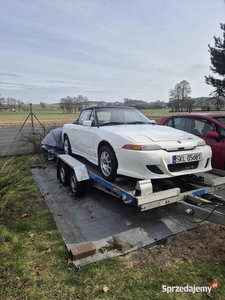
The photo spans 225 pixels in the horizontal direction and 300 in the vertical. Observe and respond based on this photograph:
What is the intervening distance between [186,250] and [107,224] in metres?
1.26

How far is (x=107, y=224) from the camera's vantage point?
3525 millimetres

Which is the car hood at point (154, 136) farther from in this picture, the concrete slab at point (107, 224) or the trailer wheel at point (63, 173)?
the trailer wheel at point (63, 173)

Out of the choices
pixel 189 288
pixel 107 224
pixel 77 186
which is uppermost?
pixel 77 186

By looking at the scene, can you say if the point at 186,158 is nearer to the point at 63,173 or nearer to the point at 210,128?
the point at 210,128

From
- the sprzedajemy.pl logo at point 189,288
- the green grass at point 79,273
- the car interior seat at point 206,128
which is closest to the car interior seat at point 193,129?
the car interior seat at point 206,128

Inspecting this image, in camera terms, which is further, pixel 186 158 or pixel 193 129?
pixel 193 129

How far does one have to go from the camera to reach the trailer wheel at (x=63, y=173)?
4.96 meters

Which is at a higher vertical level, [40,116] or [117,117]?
[40,116]

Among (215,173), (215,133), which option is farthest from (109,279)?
(215,133)

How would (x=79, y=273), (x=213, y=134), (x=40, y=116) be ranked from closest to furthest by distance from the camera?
(x=79, y=273) → (x=213, y=134) → (x=40, y=116)

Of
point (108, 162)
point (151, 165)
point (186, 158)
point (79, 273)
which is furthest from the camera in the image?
point (108, 162)

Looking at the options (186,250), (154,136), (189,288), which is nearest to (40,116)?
(154,136)

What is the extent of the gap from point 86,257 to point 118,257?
41 centimetres

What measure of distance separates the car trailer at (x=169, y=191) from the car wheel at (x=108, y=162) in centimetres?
12
